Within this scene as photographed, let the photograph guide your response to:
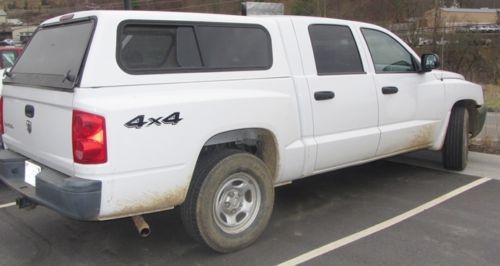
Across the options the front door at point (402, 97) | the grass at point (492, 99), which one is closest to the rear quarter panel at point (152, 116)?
the front door at point (402, 97)

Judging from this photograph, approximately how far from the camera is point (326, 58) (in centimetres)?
482

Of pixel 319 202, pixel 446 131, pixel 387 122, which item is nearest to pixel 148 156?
pixel 319 202

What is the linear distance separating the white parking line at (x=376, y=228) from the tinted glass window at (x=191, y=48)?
1.50 m

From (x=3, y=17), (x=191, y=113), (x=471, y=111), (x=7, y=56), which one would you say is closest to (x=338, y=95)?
(x=191, y=113)

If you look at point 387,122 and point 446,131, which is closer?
point 387,122

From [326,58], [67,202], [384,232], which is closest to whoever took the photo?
[67,202]

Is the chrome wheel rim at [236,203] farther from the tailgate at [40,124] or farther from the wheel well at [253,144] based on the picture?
the tailgate at [40,124]

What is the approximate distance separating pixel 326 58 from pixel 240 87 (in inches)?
42.6

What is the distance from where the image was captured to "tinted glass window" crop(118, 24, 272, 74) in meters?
3.65

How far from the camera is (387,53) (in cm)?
555

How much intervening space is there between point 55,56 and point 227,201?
1678 mm

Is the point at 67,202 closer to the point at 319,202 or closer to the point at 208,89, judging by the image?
the point at 208,89

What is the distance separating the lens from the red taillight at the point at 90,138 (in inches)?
131

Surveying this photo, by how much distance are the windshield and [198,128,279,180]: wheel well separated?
1.10 metres
